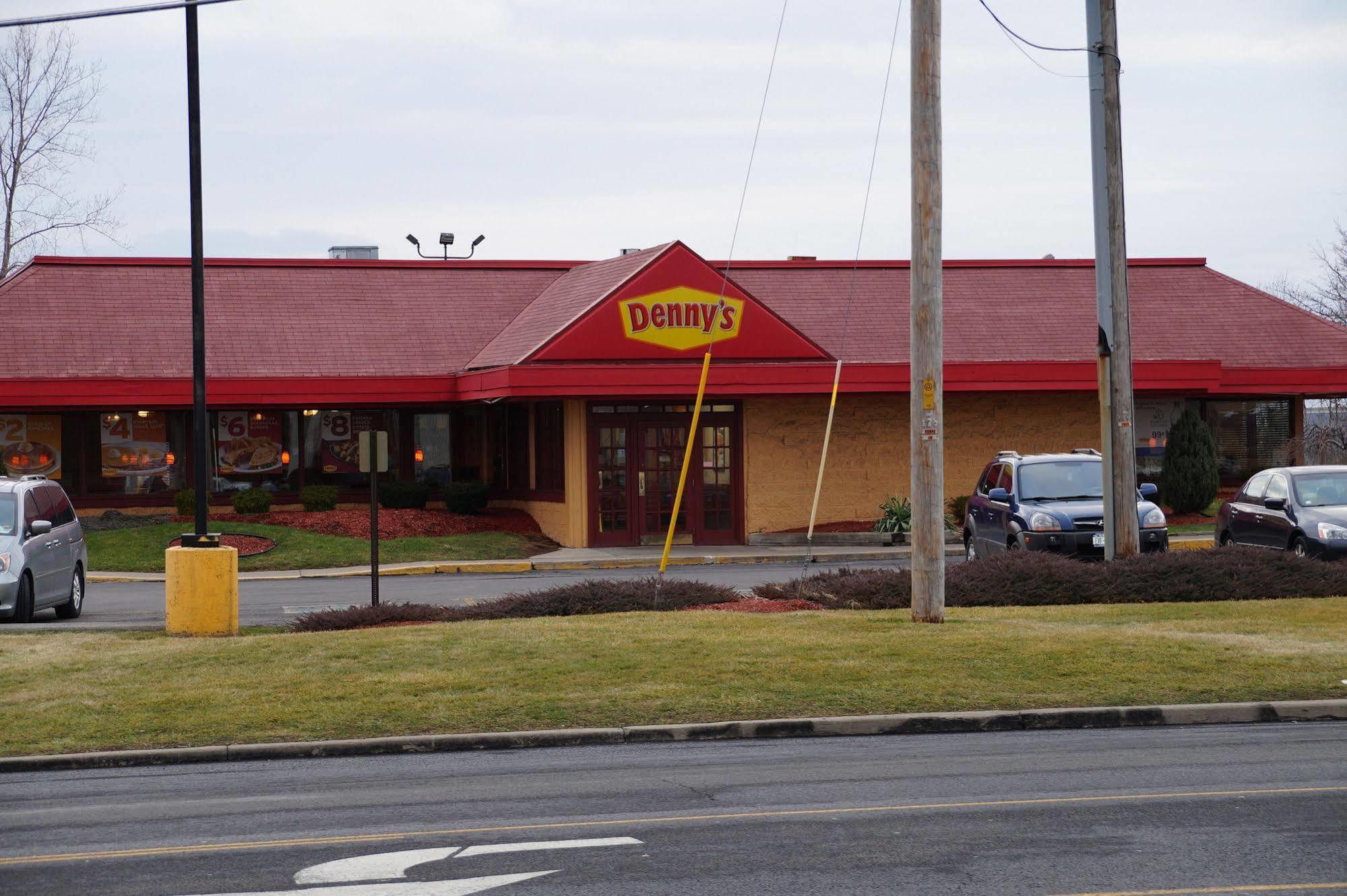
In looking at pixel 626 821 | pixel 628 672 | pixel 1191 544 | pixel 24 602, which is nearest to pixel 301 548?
pixel 24 602

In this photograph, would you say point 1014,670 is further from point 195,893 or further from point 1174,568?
point 195,893

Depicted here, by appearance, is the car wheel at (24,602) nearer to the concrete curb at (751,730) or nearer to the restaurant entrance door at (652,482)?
the concrete curb at (751,730)

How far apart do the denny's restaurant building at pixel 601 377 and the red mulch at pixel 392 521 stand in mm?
980

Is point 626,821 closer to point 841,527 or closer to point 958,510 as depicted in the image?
point 841,527

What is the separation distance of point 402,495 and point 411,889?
2672 cm

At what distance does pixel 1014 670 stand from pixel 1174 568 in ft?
20.4

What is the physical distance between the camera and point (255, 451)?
111 feet

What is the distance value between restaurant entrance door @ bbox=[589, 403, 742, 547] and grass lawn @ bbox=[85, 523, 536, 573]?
190 cm

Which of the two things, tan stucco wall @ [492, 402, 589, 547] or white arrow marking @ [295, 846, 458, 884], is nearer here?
white arrow marking @ [295, 846, 458, 884]

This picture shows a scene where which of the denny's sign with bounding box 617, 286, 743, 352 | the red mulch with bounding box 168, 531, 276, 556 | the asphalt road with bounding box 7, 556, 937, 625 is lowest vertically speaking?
the asphalt road with bounding box 7, 556, 937, 625

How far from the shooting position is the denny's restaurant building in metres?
30.9

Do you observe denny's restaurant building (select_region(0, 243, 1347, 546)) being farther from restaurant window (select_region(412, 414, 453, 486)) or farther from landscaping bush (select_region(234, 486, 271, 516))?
landscaping bush (select_region(234, 486, 271, 516))

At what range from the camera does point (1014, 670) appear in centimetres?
1252

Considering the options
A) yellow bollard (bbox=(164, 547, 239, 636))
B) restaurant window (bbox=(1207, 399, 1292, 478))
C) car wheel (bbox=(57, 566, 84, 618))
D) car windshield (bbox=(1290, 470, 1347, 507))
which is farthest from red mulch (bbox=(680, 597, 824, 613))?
restaurant window (bbox=(1207, 399, 1292, 478))
